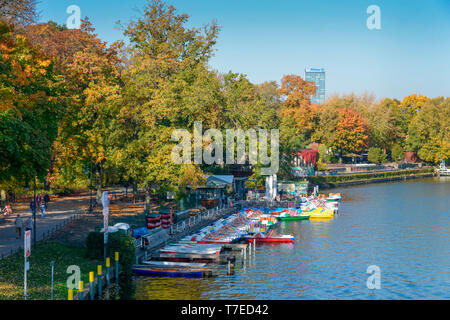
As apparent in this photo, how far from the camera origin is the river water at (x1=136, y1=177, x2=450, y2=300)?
99.8 ft

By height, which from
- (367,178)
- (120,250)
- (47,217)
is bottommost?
(120,250)

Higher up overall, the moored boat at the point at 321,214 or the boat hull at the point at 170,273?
the moored boat at the point at 321,214

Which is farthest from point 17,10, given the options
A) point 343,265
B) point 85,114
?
point 343,265

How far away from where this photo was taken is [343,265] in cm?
3747

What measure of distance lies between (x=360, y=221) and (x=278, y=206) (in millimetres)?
11304

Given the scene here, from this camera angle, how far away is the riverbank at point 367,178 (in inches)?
4025

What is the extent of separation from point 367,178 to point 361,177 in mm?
2727

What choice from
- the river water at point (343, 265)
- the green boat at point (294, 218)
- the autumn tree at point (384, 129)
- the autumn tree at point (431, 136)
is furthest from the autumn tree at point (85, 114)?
the autumn tree at point (431, 136)

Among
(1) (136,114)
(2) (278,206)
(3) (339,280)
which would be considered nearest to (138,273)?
(3) (339,280)

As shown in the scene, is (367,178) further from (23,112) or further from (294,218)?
(23,112)

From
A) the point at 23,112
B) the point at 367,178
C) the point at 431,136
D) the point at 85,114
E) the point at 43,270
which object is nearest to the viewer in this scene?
the point at 43,270

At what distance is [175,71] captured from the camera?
58156 millimetres

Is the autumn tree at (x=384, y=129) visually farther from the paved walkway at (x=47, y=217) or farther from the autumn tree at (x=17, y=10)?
the autumn tree at (x=17, y=10)

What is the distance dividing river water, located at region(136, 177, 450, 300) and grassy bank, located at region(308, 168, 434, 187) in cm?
3675
